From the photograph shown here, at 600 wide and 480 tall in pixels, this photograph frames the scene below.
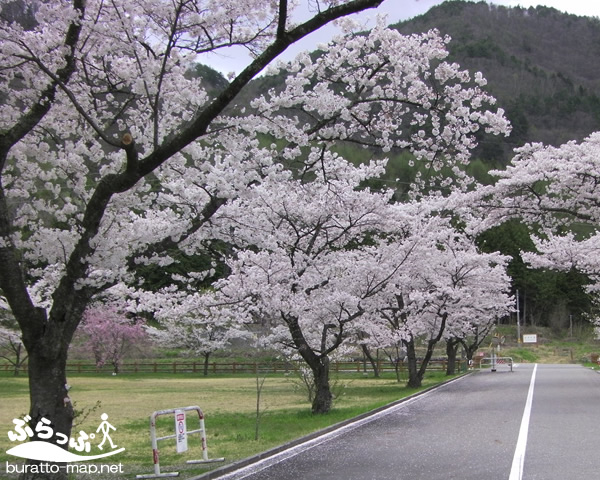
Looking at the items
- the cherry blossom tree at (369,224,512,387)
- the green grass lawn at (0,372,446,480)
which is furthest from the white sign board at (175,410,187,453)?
the cherry blossom tree at (369,224,512,387)

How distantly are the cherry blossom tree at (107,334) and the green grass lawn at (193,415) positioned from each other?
36.2 ft

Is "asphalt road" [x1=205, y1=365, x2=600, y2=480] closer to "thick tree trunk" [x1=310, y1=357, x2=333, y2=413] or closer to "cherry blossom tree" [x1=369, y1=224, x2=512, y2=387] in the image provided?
"thick tree trunk" [x1=310, y1=357, x2=333, y2=413]

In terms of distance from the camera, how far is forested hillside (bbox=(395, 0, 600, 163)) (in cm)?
8519

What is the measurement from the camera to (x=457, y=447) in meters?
9.70

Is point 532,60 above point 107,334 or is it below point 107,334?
above

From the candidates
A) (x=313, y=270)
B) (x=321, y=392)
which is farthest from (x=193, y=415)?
(x=313, y=270)

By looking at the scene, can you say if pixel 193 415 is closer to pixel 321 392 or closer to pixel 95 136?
pixel 321 392

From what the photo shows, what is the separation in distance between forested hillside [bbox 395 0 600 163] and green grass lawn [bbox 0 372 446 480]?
54.8 meters

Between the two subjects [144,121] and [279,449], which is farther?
[279,449]

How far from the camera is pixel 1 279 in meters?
6.61

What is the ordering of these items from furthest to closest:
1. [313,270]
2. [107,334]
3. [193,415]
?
[107,334] → [193,415] → [313,270]

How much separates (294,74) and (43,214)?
3808 millimetres

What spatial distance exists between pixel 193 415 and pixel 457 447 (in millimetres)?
10422

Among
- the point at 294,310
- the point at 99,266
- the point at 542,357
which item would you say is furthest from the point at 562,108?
the point at 99,266
